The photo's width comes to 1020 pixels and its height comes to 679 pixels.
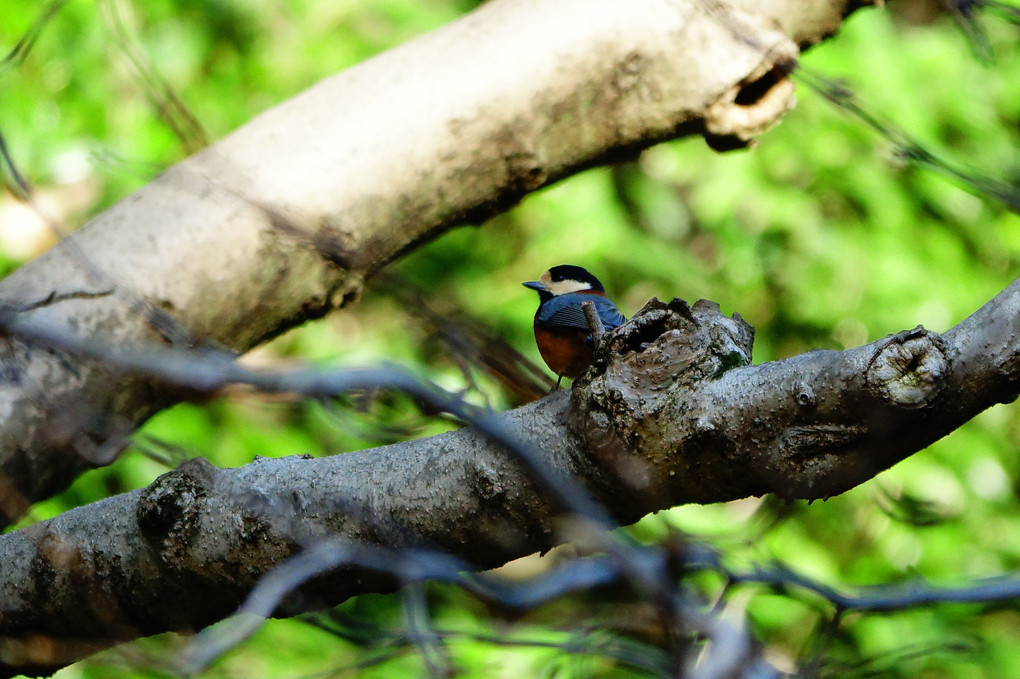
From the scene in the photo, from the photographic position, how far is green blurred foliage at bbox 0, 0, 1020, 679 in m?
2.71

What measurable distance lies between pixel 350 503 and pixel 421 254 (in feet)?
6.07

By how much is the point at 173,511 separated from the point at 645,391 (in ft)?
2.11

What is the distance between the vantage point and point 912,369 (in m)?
0.90

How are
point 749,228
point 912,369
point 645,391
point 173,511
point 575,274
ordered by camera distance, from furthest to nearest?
point 749,228
point 575,274
point 173,511
point 645,391
point 912,369

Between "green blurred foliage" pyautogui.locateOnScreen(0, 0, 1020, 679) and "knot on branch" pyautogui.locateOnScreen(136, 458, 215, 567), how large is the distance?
131cm

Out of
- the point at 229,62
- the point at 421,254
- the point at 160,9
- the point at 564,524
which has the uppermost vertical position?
the point at 160,9

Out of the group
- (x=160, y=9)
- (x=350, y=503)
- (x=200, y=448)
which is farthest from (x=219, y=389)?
(x=160, y=9)

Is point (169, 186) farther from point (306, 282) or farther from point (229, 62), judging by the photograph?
point (229, 62)

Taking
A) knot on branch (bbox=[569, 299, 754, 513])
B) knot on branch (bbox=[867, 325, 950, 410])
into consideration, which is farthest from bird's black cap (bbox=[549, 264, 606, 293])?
knot on branch (bbox=[867, 325, 950, 410])

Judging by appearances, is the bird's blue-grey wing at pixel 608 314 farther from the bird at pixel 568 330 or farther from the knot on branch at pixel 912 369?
the knot on branch at pixel 912 369

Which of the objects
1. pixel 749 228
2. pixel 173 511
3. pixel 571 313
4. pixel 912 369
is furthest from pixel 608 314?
pixel 912 369

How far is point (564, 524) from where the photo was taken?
3.72 feet

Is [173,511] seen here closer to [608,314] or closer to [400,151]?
[400,151]

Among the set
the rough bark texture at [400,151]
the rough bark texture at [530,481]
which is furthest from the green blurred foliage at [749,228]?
the rough bark texture at [530,481]
